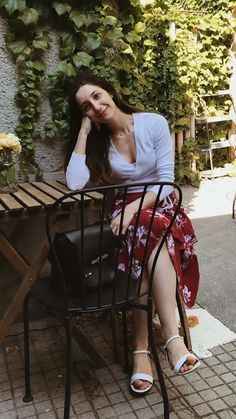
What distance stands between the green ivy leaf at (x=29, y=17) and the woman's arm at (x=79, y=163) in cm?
61

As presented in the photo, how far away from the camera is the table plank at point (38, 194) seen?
177 cm

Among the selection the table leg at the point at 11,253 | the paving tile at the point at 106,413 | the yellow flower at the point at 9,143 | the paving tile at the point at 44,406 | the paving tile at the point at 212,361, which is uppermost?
the yellow flower at the point at 9,143

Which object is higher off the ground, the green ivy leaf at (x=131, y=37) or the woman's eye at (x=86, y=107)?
the green ivy leaf at (x=131, y=37)

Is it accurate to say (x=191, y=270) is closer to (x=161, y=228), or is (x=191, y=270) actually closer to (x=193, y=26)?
(x=161, y=228)

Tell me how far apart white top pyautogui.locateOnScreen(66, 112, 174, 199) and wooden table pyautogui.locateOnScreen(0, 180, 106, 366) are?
0.11 m

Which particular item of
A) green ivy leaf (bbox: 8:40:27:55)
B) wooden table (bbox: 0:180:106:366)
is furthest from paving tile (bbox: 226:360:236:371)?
green ivy leaf (bbox: 8:40:27:55)

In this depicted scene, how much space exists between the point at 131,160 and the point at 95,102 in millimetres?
327

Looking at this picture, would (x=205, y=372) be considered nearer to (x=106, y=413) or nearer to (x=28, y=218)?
(x=106, y=413)

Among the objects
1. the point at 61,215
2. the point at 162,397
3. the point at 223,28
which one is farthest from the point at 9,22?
the point at 223,28

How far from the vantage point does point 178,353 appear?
166 cm

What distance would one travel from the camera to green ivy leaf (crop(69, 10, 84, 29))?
226 centimetres

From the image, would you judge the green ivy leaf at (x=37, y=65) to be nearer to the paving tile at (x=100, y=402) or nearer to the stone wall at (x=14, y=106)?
the stone wall at (x=14, y=106)

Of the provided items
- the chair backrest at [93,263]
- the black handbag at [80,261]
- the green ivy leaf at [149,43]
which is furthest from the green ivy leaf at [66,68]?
the green ivy leaf at [149,43]

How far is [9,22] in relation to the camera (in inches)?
87.0
